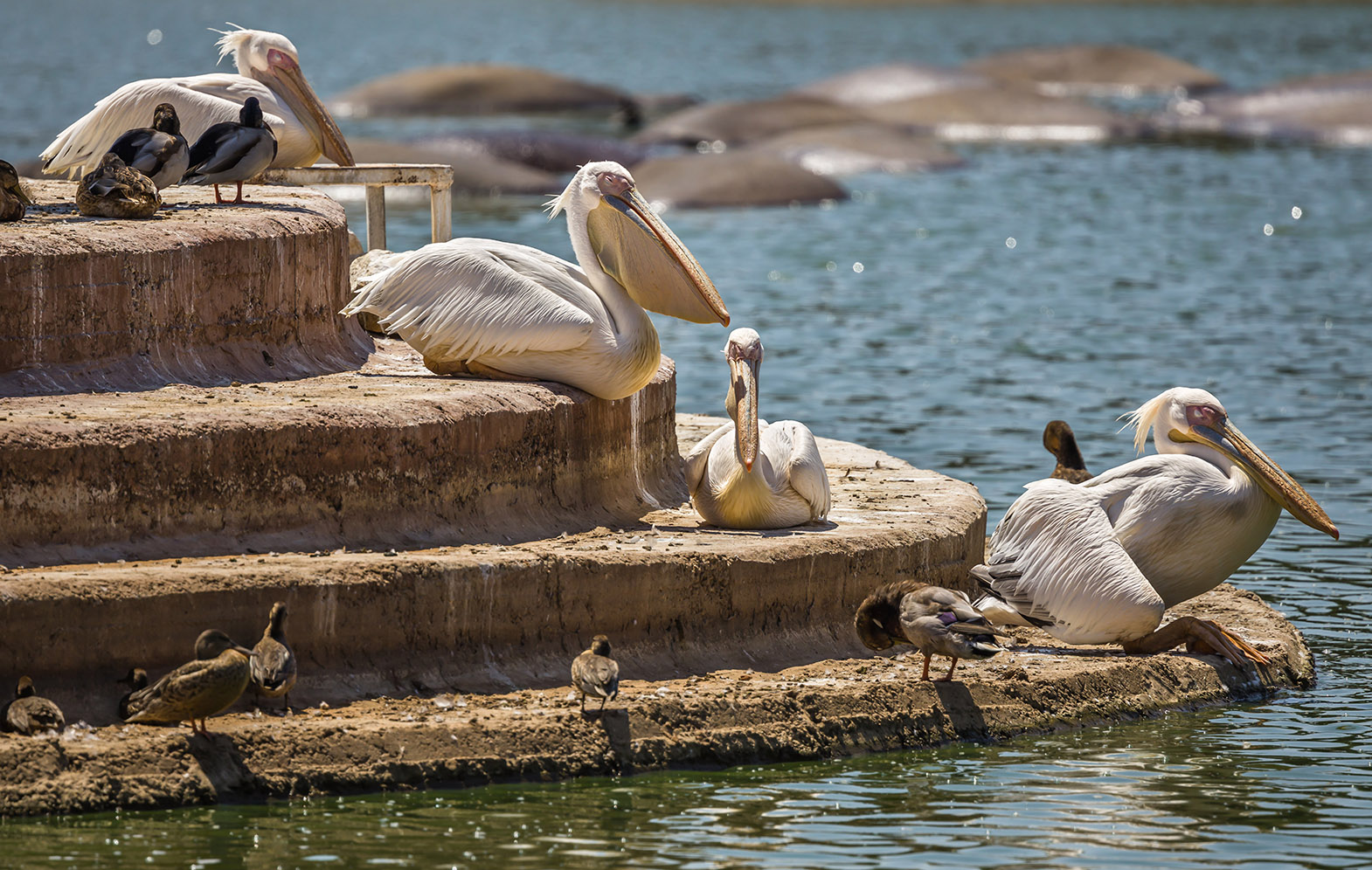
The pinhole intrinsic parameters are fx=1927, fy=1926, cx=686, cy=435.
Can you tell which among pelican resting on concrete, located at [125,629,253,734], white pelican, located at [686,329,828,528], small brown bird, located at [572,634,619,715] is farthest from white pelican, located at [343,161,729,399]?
pelican resting on concrete, located at [125,629,253,734]

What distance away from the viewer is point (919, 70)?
1724 inches

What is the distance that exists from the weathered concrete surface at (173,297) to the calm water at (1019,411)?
2.58 meters

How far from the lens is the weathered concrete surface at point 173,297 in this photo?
8328mm

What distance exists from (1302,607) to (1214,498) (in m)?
2.05

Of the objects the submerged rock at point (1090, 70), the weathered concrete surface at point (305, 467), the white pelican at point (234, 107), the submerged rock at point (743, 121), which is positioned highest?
the submerged rock at point (1090, 70)

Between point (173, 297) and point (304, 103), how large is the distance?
313 cm

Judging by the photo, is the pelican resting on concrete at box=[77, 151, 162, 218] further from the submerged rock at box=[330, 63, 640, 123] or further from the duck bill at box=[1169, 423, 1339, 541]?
the submerged rock at box=[330, 63, 640, 123]

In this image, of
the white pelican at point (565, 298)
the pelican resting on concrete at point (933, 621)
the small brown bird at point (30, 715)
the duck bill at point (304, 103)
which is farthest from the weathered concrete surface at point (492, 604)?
the duck bill at point (304, 103)

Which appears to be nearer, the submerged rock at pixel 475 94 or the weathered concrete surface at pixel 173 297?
the weathered concrete surface at pixel 173 297

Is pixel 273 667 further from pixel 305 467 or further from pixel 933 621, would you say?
pixel 933 621

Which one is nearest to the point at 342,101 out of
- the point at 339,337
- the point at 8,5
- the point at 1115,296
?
the point at 1115,296

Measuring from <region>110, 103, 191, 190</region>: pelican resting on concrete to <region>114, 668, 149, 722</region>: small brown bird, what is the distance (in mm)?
3316

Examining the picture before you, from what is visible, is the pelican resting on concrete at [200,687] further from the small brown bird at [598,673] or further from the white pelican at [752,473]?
the white pelican at [752,473]

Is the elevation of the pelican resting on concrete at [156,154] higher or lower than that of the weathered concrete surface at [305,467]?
higher
